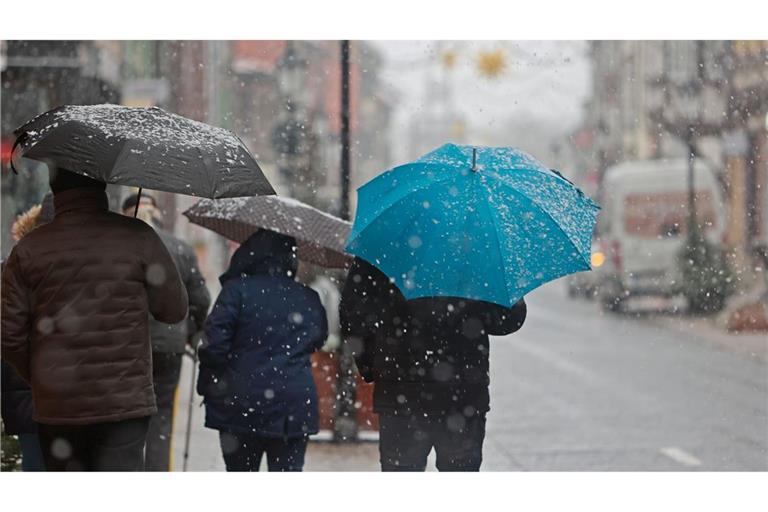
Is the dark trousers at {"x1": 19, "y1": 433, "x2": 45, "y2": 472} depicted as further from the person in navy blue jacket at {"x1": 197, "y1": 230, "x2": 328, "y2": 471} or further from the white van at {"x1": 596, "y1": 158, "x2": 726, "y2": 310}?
the white van at {"x1": 596, "y1": 158, "x2": 726, "y2": 310}

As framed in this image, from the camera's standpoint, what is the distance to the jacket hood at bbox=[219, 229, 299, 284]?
5621 millimetres

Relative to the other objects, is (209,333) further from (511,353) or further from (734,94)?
(734,94)

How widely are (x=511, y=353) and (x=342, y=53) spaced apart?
949cm

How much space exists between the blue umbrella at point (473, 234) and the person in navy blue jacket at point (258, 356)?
0.61 metres

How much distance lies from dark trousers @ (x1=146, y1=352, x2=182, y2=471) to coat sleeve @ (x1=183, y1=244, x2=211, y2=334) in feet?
0.79

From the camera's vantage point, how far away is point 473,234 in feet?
16.3

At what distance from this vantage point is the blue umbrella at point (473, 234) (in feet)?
16.3

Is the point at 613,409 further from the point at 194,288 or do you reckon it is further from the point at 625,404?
the point at 194,288

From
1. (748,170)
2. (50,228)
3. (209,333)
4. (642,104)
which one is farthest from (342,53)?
(642,104)

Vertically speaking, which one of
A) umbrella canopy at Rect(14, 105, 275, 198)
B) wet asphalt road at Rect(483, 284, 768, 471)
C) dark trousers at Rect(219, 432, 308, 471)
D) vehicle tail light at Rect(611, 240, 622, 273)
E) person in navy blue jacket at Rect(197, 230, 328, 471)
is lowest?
wet asphalt road at Rect(483, 284, 768, 471)

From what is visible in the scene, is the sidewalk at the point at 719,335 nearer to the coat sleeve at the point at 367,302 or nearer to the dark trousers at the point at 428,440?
the dark trousers at the point at 428,440

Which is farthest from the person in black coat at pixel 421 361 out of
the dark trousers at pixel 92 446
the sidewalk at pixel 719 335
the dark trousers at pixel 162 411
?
the sidewalk at pixel 719 335

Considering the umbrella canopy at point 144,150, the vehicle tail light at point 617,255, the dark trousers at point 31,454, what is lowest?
the vehicle tail light at point 617,255

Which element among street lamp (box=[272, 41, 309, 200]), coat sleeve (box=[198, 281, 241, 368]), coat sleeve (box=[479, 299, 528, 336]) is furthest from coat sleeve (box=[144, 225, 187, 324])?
street lamp (box=[272, 41, 309, 200])
